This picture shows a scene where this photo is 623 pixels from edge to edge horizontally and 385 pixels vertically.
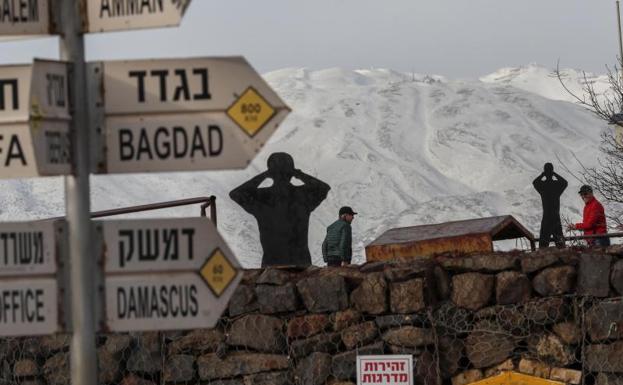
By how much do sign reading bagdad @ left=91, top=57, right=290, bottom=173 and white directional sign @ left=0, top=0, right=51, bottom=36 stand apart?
24 cm

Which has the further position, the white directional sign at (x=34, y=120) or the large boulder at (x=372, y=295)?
the large boulder at (x=372, y=295)

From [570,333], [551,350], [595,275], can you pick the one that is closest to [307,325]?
[551,350]

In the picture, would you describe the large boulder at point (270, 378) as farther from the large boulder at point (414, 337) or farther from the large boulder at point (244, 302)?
the large boulder at point (414, 337)

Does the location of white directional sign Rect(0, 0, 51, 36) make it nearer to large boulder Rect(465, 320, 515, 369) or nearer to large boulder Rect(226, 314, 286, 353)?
large boulder Rect(465, 320, 515, 369)

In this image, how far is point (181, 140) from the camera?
5.44 m

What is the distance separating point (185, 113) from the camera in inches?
215

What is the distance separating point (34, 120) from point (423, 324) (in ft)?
24.4

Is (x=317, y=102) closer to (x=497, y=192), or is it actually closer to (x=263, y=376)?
(x=497, y=192)

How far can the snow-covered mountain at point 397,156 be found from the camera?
69.9 metres

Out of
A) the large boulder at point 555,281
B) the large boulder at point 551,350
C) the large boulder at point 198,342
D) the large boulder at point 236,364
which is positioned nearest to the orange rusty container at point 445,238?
the large boulder at point 555,281

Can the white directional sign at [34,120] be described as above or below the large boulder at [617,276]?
above

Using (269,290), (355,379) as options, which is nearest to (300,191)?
(269,290)

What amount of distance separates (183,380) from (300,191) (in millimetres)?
1905

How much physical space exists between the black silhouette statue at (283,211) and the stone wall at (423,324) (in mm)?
540
